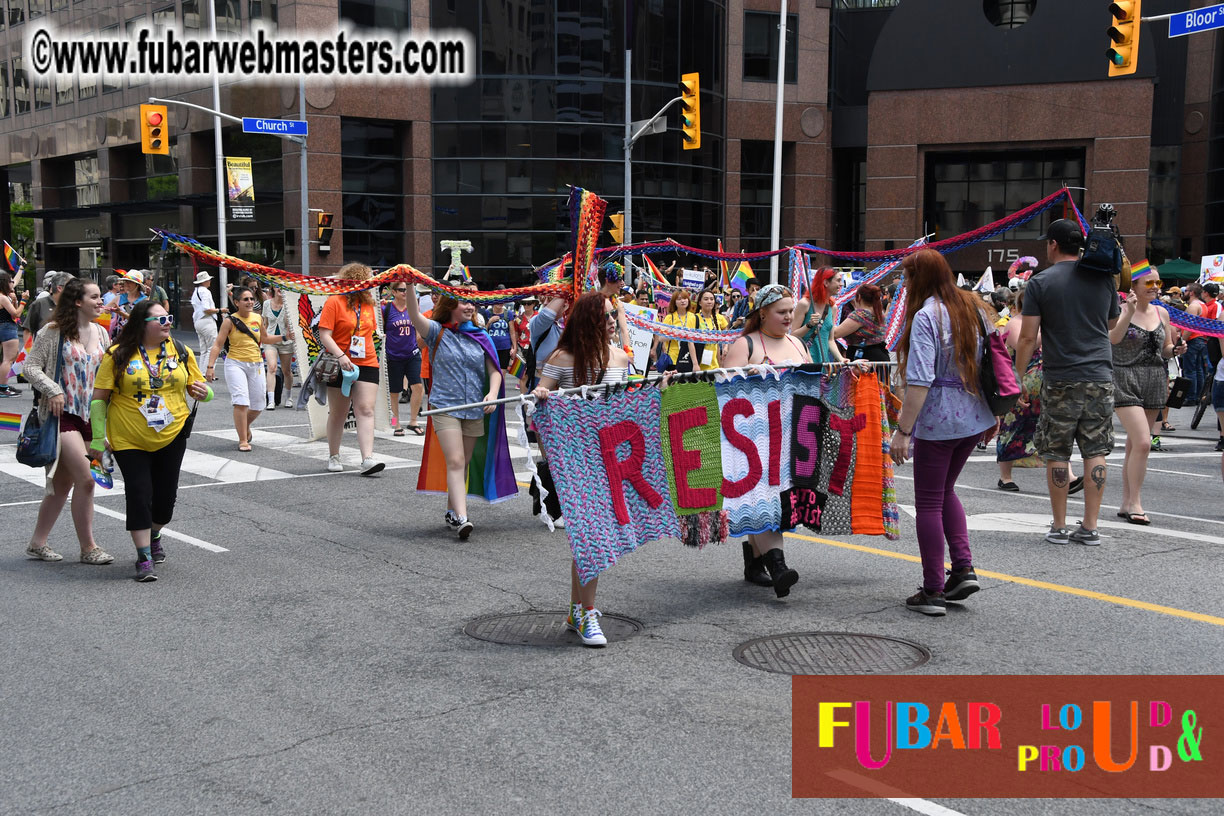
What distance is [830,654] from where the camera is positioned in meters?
5.50

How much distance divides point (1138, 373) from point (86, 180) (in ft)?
162

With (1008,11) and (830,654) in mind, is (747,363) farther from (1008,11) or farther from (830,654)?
(1008,11)

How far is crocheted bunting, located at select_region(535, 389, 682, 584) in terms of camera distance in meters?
Answer: 5.80

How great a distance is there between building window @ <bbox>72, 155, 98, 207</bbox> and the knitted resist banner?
4747 centimetres

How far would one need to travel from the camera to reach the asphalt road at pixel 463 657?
4129 mm

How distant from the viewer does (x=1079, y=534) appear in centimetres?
802

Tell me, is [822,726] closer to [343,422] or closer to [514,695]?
[514,695]

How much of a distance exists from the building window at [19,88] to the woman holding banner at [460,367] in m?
52.5

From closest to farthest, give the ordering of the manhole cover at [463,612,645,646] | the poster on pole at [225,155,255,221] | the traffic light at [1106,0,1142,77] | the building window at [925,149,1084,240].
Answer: the manhole cover at [463,612,645,646]
the traffic light at [1106,0,1142,77]
the poster on pole at [225,155,255,221]
the building window at [925,149,1084,240]

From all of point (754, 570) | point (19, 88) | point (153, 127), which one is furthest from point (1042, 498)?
point (19, 88)

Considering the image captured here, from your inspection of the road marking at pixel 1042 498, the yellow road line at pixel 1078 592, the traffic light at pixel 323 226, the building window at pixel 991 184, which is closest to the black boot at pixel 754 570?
the yellow road line at pixel 1078 592

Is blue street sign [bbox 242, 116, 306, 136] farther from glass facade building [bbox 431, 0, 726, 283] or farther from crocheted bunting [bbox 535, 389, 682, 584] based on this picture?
crocheted bunting [bbox 535, 389, 682, 584]

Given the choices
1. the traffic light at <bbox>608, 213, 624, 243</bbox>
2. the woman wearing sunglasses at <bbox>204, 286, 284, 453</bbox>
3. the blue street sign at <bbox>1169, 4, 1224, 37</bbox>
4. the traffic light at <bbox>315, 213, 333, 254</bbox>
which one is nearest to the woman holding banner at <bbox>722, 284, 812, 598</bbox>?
the woman wearing sunglasses at <bbox>204, 286, 284, 453</bbox>

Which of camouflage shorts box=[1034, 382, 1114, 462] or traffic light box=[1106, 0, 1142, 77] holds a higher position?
traffic light box=[1106, 0, 1142, 77]
